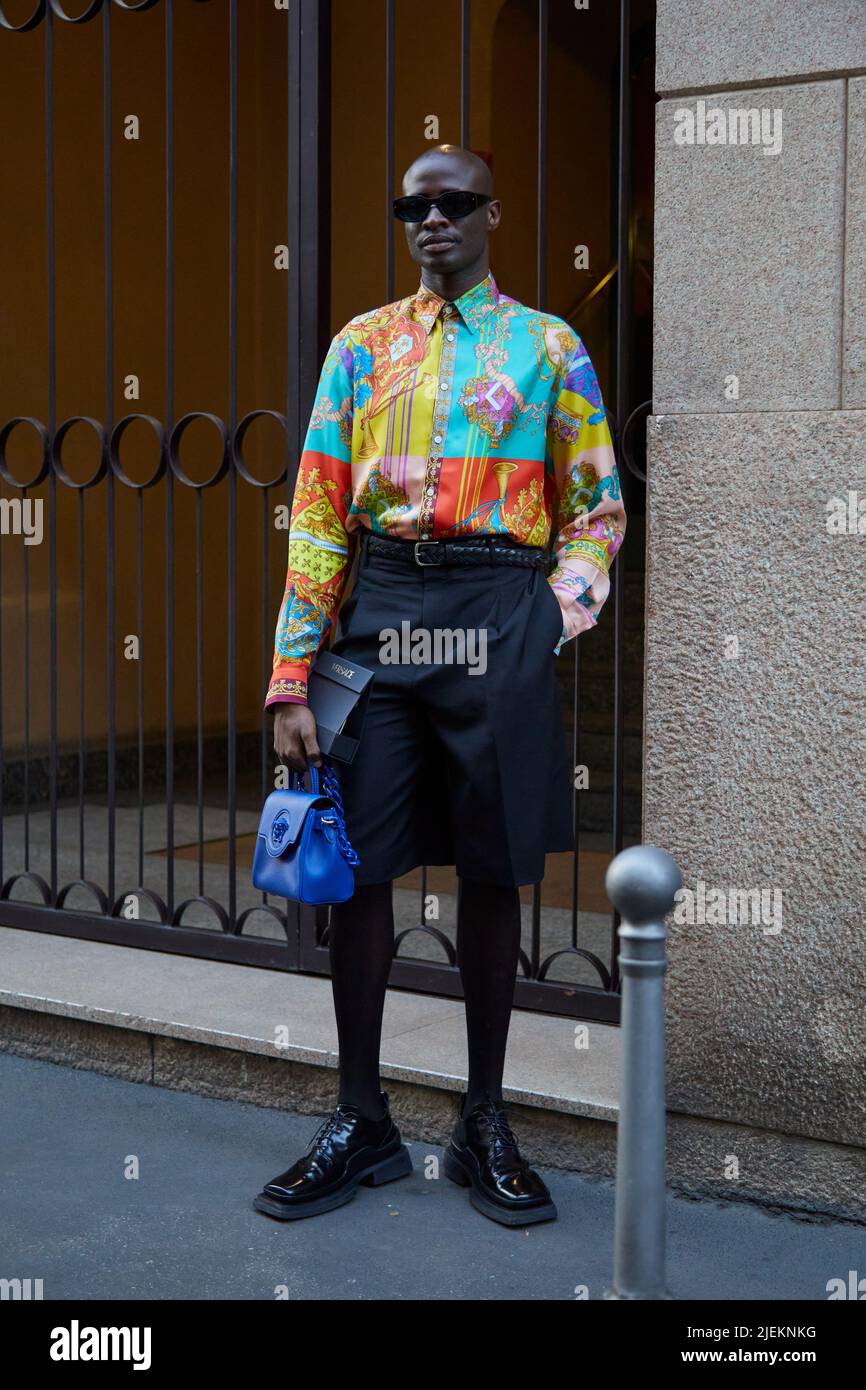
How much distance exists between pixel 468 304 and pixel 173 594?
263 cm

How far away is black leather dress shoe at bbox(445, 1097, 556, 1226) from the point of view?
3.26m

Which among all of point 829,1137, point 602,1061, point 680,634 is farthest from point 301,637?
point 829,1137

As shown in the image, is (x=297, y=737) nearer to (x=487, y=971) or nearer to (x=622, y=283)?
(x=487, y=971)

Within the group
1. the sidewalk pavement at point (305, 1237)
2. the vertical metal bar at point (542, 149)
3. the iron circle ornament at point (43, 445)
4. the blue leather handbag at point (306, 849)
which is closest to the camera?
the sidewalk pavement at point (305, 1237)

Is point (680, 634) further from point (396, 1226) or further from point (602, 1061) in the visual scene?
point (396, 1226)

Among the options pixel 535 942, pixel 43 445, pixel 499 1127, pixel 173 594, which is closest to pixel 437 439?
pixel 499 1127

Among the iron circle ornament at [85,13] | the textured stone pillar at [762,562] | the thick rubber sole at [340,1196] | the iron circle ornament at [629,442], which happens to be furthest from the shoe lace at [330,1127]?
the iron circle ornament at [85,13]

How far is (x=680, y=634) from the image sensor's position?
3438 mm

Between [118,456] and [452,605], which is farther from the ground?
[118,456]

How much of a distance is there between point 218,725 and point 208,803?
65 cm

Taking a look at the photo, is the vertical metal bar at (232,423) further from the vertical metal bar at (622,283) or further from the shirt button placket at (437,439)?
the shirt button placket at (437,439)

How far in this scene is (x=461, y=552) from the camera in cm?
320

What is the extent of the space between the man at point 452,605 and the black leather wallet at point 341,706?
1.2 inches

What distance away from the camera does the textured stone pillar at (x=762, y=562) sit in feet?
10.7
